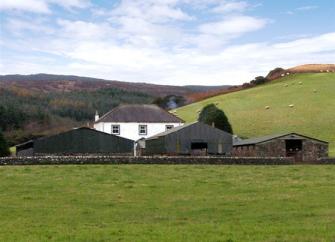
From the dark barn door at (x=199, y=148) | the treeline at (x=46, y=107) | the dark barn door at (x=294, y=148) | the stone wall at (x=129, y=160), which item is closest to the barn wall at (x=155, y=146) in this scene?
the dark barn door at (x=199, y=148)

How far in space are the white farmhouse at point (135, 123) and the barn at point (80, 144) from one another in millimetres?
12813

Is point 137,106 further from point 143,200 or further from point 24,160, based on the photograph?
point 143,200

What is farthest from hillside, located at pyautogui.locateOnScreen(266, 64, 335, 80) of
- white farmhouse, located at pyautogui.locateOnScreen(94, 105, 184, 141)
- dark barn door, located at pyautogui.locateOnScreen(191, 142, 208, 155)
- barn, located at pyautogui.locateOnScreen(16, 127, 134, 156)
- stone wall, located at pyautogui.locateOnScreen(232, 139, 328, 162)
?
barn, located at pyautogui.locateOnScreen(16, 127, 134, 156)

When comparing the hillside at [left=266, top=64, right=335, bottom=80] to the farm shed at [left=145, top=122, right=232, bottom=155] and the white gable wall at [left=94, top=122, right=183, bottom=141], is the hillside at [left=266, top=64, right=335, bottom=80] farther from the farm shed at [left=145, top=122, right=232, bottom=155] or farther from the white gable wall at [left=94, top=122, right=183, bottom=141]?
the farm shed at [left=145, top=122, right=232, bottom=155]

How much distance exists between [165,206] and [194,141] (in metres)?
40.0

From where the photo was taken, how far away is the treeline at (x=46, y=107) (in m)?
106

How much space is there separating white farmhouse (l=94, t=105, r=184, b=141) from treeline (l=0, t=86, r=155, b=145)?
22722 millimetres

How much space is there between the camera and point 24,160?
42344 millimetres

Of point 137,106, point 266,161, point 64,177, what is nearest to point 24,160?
point 64,177

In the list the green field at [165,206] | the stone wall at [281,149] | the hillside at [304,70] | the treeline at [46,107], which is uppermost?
the hillside at [304,70]

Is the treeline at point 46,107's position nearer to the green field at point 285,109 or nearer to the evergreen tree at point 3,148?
the green field at point 285,109

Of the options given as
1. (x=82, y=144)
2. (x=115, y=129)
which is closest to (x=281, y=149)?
(x=82, y=144)

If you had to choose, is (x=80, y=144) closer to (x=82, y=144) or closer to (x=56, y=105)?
(x=82, y=144)

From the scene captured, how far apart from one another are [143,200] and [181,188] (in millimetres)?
4156
